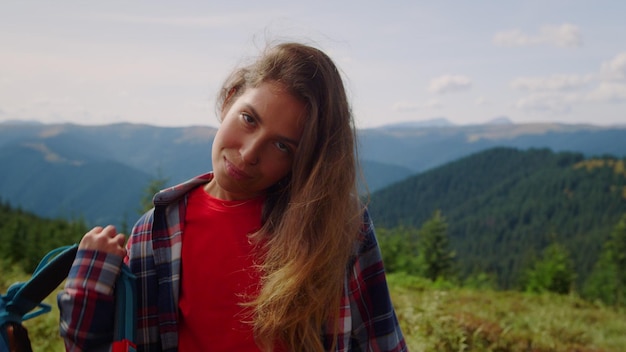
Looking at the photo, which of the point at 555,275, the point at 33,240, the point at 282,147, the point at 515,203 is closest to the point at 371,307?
the point at 282,147

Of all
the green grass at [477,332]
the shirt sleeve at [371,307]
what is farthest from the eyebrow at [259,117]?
the green grass at [477,332]

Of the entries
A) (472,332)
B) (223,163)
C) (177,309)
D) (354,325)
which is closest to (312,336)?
(354,325)

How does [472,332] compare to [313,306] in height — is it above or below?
below

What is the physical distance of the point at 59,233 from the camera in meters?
28.2

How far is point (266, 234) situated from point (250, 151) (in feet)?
0.94

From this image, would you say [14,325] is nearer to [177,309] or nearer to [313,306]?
[177,309]

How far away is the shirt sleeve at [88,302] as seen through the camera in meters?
1.30

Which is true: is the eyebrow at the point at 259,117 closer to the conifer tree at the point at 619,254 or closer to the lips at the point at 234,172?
the lips at the point at 234,172

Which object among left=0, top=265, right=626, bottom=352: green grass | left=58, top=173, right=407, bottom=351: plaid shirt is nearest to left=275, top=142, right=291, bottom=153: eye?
left=58, top=173, right=407, bottom=351: plaid shirt

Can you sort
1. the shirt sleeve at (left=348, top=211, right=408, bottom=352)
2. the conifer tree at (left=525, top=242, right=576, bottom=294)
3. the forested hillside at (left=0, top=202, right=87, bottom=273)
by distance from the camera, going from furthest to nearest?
the conifer tree at (left=525, top=242, right=576, bottom=294) < the forested hillside at (left=0, top=202, right=87, bottom=273) < the shirt sleeve at (left=348, top=211, right=408, bottom=352)

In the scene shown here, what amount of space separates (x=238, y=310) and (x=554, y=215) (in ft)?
417

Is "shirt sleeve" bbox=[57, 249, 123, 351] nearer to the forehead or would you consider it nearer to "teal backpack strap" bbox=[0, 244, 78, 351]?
"teal backpack strap" bbox=[0, 244, 78, 351]

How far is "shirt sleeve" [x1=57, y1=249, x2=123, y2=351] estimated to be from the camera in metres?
1.30

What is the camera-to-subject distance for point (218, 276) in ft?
5.09
